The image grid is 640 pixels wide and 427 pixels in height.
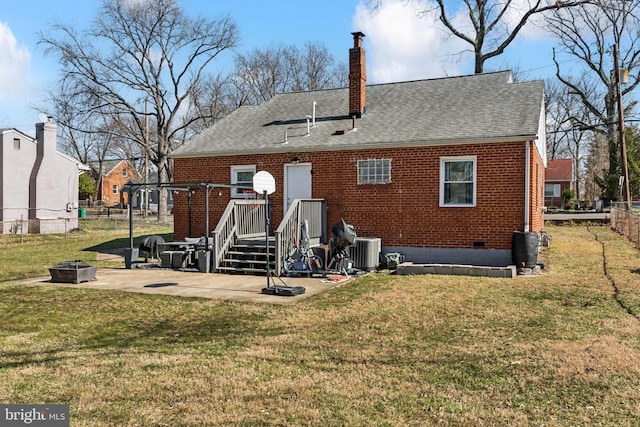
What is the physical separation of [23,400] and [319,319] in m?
4.08

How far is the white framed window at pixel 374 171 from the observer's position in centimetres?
1456

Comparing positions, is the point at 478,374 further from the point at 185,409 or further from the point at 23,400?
the point at 23,400

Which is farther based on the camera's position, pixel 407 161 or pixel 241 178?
pixel 241 178

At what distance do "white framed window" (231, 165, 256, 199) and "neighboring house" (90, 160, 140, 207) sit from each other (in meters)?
57.3

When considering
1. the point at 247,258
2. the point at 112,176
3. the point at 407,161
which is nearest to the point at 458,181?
the point at 407,161

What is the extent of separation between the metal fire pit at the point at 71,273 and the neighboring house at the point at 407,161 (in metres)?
5.97

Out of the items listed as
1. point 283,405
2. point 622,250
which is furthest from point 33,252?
point 622,250

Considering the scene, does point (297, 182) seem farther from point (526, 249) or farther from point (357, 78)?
point (526, 249)

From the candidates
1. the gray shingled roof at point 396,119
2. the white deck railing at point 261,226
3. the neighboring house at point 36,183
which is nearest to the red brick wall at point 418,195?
the gray shingled roof at point 396,119

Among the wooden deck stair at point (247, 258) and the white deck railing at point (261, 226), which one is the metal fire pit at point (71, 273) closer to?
the white deck railing at point (261, 226)

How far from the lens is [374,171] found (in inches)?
579

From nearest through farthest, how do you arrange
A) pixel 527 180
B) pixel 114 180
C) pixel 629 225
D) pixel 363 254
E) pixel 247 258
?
pixel 527 180
pixel 247 258
pixel 363 254
pixel 629 225
pixel 114 180

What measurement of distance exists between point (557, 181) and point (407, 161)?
49.8 meters

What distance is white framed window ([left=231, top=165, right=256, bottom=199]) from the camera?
53.7 feet
